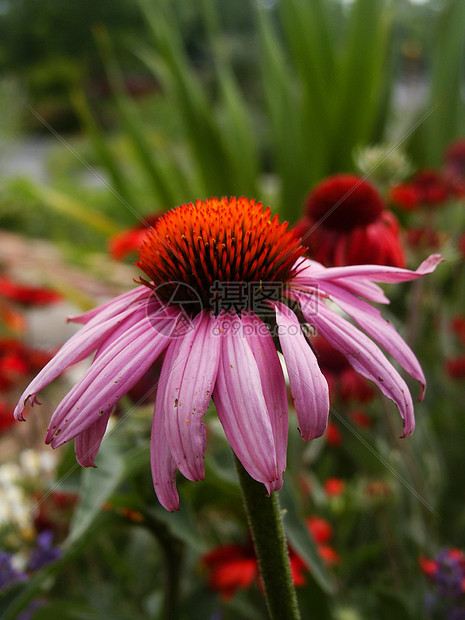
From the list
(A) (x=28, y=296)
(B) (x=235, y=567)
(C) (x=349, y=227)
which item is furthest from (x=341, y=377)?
(A) (x=28, y=296)

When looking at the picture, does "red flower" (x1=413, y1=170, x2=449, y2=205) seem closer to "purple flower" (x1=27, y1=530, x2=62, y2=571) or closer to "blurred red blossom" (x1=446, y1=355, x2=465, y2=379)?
"blurred red blossom" (x1=446, y1=355, x2=465, y2=379)

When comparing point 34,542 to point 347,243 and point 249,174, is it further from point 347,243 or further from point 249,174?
point 249,174

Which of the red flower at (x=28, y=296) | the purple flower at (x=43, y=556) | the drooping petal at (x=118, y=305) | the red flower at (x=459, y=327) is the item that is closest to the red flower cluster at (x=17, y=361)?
the red flower at (x=28, y=296)

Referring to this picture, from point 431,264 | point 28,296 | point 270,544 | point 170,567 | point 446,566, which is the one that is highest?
point 28,296

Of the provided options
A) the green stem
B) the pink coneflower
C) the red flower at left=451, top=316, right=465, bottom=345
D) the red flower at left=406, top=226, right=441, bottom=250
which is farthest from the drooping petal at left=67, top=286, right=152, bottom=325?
the red flower at left=451, top=316, right=465, bottom=345

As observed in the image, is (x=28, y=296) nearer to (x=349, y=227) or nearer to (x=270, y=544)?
(x=349, y=227)

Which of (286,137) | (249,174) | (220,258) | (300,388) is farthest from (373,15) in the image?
(300,388)
